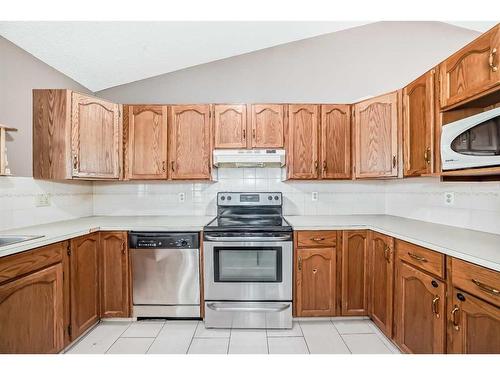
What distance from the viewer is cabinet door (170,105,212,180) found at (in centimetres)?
264

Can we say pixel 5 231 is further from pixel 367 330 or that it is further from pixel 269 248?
pixel 367 330

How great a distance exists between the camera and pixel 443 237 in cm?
168

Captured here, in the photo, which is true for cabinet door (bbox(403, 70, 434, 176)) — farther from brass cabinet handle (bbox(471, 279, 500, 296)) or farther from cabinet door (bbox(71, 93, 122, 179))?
cabinet door (bbox(71, 93, 122, 179))

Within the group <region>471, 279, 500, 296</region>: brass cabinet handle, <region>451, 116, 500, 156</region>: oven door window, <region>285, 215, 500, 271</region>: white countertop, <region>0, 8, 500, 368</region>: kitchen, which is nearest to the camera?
<region>471, 279, 500, 296</region>: brass cabinet handle

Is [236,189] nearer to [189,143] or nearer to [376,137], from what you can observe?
[189,143]

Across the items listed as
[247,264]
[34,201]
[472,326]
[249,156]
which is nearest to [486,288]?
[472,326]

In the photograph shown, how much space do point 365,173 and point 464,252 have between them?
52.3 inches

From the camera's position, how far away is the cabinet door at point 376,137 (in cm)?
233

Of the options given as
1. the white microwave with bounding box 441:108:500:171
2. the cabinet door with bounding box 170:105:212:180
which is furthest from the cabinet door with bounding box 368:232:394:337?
the cabinet door with bounding box 170:105:212:180

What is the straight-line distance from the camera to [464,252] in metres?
1.31

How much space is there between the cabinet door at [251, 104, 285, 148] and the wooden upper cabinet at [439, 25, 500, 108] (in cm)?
131

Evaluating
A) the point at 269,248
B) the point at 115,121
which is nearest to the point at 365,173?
the point at 269,248

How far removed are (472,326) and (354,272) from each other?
108 cm

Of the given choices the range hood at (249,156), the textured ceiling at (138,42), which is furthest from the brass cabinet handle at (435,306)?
the textured ceiling at (138,42)
